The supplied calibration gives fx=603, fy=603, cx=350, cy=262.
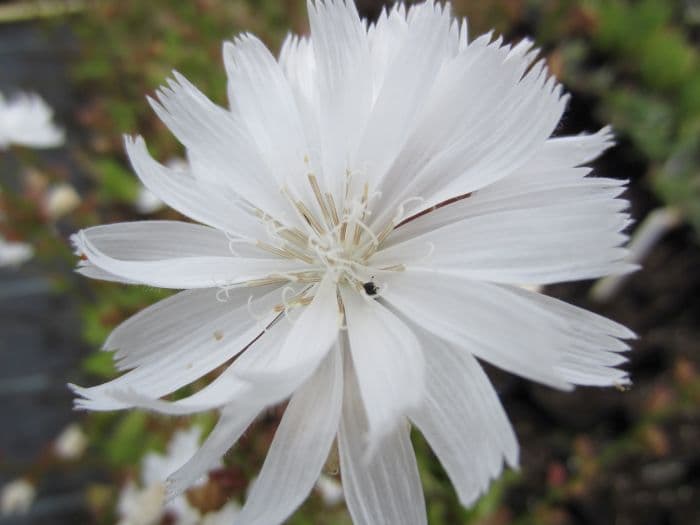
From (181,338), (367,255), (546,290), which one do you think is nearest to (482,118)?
(367,255)

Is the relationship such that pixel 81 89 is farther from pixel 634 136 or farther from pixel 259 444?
pixel 259 444

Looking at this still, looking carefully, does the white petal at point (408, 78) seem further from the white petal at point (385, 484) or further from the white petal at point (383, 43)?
the white petal at point (385, 484)

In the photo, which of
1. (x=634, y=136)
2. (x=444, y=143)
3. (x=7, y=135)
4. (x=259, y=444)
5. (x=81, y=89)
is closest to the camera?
(x=444, y=143)

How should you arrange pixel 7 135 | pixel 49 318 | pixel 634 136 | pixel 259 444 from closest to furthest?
pixel 259 444
pixel 7 135
pixel 634 136
pixel 49 318

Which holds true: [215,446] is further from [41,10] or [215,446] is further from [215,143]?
[41,10]

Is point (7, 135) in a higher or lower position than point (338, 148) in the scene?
higher

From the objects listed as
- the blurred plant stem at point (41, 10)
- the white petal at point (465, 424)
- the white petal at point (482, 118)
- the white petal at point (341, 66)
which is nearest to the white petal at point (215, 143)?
the white petal at point (341, 66)

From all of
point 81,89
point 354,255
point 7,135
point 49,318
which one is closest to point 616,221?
point 354,255

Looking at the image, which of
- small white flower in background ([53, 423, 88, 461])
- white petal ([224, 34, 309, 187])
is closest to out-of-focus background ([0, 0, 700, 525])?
small white flower in background ([53, 423, 88, 461])
